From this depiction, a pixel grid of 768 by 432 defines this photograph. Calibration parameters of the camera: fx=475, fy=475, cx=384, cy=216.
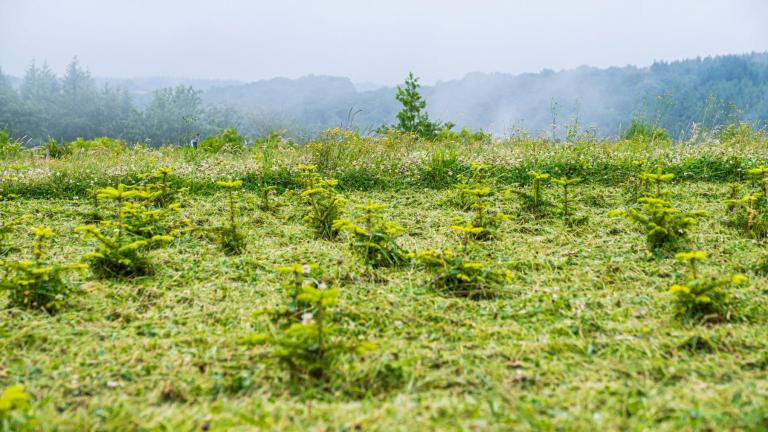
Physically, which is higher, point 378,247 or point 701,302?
point 378,247

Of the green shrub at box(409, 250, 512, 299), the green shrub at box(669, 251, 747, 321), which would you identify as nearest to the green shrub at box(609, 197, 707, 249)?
the green shrub at box(669, 251, 747, 321)

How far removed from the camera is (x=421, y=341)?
2453 mm

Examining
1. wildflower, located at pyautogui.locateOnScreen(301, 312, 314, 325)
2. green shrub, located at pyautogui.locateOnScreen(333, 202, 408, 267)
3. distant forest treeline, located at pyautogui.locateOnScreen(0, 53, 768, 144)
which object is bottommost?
wildflower, located at pyautogui.locateOnScreen(301, 312, 314, 325)

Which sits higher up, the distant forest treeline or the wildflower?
the distant forest treeline

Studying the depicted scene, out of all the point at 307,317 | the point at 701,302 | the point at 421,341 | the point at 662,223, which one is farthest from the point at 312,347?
the point at 662,223

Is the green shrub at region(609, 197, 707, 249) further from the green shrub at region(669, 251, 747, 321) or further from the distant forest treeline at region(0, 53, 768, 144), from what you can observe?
the distant forest treeline at region(0, 53, 768, 144)

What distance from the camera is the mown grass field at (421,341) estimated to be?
6.01 ft

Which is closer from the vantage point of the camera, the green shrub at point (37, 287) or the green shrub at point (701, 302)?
the green shrub at point (701, 302)

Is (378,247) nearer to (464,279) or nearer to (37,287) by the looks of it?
(464,279)

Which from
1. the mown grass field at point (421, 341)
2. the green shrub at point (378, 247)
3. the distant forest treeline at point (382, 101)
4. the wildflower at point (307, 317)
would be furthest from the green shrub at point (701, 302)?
the distant forest treeline at point (382, 101)

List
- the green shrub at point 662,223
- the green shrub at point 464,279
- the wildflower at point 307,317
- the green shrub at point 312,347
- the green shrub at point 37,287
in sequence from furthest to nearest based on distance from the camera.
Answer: the green shrub at point 662,223 < the green shrub at point 464,279 < the green shrub at point 37,287 < the wildflower at point 307,317 < the green shrub at point 312,347

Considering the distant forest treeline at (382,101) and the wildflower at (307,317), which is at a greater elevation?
the distant forest treeline at (382,101)

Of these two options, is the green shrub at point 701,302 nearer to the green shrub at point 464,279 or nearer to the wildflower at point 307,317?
the green shrub at point 464,279

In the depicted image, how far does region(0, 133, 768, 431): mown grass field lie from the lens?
6.01 ft
